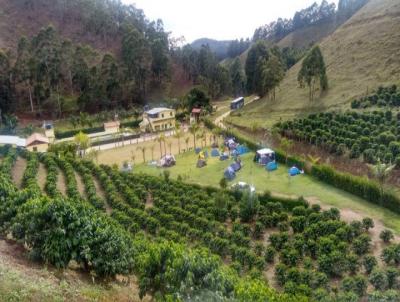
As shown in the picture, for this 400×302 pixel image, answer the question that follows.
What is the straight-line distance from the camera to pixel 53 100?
65.0m

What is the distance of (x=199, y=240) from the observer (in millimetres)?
23203

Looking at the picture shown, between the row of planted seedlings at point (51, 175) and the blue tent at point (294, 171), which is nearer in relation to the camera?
the row of planted seedlings at point (51, 175)

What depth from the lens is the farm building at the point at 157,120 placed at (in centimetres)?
6138

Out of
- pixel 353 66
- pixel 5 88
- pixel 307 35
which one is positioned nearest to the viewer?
pixel 353 66

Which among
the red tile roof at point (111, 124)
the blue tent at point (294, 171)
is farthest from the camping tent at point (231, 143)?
the red tile roof at point (111, 124)

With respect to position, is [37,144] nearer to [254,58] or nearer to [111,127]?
[111,127]

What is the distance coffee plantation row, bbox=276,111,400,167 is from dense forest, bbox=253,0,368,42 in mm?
75713

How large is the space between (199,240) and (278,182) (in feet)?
38.6

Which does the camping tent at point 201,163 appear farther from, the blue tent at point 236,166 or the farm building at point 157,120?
the farm building at point 157,120

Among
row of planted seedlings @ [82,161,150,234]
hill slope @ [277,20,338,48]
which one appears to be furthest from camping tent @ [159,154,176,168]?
hill slope @ [277,20,338,48]

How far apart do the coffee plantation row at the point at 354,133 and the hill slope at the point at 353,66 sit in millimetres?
7545

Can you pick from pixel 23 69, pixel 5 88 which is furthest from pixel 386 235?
pixel 23 69

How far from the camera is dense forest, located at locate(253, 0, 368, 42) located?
371 ft

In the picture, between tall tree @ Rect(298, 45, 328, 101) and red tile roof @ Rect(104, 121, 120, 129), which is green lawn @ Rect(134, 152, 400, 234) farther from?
tall tree @ Rect(298, 45, 328, 101)
